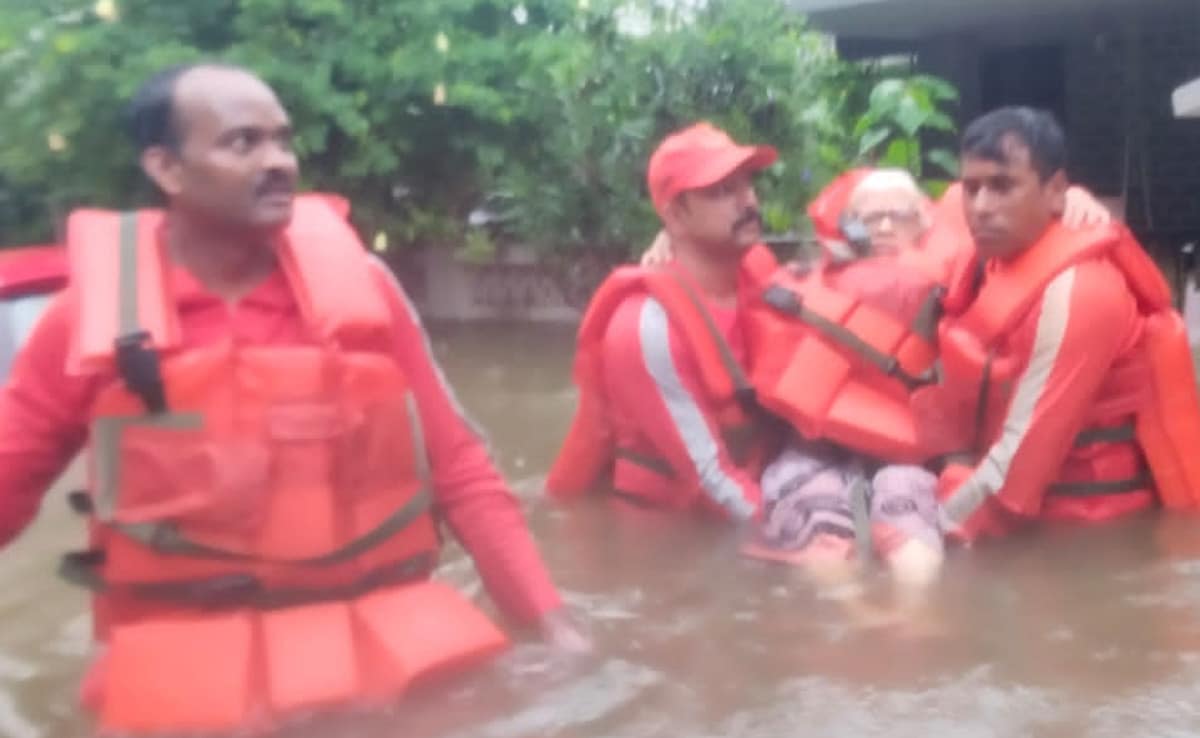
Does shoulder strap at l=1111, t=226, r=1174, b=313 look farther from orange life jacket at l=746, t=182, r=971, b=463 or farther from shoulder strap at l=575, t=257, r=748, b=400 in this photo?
shoulder strap at l=575, t=257, r=748, b=400

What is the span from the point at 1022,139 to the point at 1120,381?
70 centimetres

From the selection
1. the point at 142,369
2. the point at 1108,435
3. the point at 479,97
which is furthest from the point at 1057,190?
the point at 479,97

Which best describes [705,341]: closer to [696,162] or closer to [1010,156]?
[696,162]

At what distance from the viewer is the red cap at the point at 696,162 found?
452cm

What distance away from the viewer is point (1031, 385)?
390cm

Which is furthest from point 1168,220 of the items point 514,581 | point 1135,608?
point 514,581

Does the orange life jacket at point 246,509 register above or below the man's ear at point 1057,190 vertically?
below

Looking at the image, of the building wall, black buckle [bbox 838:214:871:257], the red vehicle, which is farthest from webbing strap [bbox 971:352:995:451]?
the building wall

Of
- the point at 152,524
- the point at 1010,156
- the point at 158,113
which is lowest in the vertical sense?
the point at 152,524

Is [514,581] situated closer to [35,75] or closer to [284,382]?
[284,382]

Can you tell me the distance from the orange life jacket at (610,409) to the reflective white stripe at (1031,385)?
2.46ft

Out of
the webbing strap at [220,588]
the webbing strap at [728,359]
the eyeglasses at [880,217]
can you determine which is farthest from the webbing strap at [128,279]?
the eyeglasses at [880,217]

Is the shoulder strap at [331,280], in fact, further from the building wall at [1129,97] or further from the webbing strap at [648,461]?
the building wall at [1129,97]

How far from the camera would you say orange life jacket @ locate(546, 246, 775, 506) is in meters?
4.45
